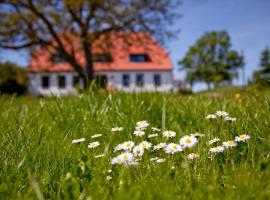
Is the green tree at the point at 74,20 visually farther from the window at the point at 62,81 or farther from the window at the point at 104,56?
the window at the point at 62,81

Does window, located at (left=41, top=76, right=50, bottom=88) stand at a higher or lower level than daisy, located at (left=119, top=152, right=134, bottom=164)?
lower

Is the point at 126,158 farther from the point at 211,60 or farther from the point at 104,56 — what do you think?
the point at 211,60

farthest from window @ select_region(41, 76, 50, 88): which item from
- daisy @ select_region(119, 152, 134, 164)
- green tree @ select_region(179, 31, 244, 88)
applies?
daisy @ select_region(119, 152, 134, 164)

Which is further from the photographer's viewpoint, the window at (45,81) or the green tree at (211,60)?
the green tree at (211,60)

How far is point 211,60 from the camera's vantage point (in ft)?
231

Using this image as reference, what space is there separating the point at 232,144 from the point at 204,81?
2739 inches

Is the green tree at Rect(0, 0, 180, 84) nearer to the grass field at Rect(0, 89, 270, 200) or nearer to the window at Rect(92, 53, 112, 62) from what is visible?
the window at Rect(92, 53, 112, 62)

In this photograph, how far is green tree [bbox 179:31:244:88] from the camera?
68.2 m

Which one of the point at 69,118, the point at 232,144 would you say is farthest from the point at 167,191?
the point at 69,118

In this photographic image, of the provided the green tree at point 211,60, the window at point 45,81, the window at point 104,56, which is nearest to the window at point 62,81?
the window at point 45,81

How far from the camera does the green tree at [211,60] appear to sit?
6825cm

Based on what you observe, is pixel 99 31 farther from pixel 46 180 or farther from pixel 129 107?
pixel 46 180

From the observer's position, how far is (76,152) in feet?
7.30

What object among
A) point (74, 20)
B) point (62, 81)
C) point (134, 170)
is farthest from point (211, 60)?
point (134, 170)
